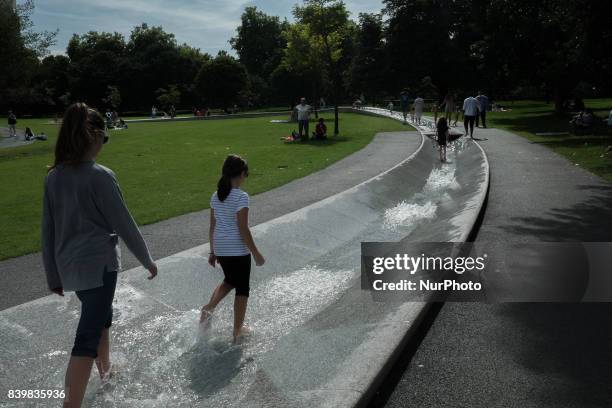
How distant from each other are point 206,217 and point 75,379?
708cm

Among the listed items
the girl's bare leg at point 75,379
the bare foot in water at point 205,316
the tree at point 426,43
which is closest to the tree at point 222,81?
the tree at point 426,43

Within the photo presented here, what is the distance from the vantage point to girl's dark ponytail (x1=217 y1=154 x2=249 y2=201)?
16.5 ft

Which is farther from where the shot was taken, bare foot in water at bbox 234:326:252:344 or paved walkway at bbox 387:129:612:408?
bare foot in water at bbox 234:326:252:344

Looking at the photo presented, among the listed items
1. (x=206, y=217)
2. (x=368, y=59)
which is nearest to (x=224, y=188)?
(x=206, y=217)

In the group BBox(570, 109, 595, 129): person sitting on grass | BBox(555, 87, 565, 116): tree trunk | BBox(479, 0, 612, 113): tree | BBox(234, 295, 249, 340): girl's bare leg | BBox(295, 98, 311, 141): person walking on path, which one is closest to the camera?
BBox(234, 295, 249, 340): girl's bare leg

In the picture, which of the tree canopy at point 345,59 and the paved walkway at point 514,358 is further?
the tree canopy at point 345,59

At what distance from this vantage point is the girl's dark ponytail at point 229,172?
16.5ft

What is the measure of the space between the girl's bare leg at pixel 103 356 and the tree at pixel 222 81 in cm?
8265

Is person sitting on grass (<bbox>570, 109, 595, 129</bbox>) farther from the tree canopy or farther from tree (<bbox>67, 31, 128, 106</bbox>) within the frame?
tree (<bbox>67, 31, 128, 106</bbox>)

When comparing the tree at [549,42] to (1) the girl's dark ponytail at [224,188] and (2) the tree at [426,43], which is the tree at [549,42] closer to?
(1) the girl's dark ponytail at [224,188]

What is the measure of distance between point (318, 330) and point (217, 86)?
82.4 meters

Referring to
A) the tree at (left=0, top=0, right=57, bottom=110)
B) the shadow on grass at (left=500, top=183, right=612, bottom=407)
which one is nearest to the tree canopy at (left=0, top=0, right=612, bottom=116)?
the tree at (left=0, top=0, right=57, bottom=110)

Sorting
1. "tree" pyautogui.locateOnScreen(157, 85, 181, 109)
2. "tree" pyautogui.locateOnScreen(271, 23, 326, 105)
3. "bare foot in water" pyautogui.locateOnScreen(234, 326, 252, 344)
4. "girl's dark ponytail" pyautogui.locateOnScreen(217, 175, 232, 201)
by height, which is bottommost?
"bare foot in water" pyautogui.locateOnScreen(234, 326, 252, 344)

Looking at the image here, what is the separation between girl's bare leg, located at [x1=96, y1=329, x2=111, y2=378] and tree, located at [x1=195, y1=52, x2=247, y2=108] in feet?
271
